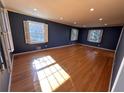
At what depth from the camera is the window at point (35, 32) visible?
4.03m

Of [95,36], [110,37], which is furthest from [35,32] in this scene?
[110,37]

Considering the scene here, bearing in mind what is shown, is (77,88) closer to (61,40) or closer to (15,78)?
(15,78)

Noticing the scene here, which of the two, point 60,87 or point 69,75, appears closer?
point 60,87

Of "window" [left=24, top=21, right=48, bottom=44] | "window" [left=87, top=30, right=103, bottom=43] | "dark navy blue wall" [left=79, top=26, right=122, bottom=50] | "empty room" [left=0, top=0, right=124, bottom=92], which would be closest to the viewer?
"empty room" [left=0, top=0, right=124, bottom=92]

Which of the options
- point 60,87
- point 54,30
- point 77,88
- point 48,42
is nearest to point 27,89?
point 60,87

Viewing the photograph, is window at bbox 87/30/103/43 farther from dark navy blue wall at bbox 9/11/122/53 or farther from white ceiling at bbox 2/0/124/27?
white ceiling at bbox 2/0/124/27

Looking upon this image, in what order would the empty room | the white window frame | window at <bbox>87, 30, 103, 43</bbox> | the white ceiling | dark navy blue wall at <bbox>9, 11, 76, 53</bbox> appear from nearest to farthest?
1. the empty room
2. the white ceiling
3. dark navy blue wall at <bbox>9, 11, 76, 53</bbox>
4. window at <bbox>87, 30, 103, 43</bbox>
5. the white window frame

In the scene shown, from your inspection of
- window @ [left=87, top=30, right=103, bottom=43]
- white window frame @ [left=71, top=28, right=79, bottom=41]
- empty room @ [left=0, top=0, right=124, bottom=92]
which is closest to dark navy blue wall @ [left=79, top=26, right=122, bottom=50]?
empty room @ [left=0, top=0, right=124, bottom=92]

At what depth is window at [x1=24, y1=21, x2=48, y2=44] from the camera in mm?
4025

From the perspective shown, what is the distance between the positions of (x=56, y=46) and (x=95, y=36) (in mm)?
4885

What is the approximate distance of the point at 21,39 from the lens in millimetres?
3855

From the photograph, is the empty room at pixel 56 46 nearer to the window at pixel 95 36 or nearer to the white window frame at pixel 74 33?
the window at pixel 95 36

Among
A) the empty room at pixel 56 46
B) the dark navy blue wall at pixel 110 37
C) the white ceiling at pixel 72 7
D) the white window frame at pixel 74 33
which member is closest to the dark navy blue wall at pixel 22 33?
the empty room at pixel 56 46

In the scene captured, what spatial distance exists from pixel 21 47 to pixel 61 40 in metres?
3.58
